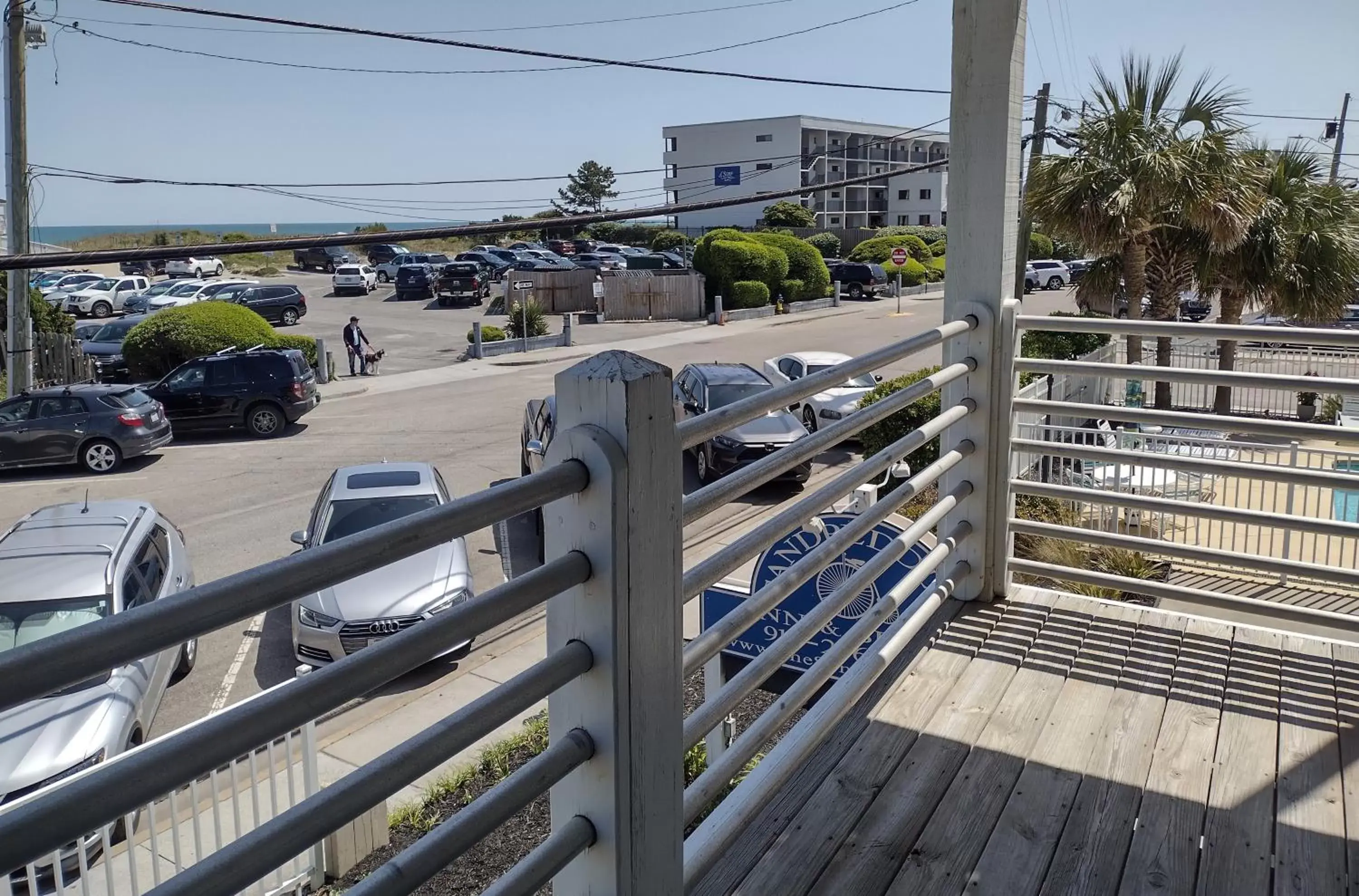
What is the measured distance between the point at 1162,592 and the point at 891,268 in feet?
163

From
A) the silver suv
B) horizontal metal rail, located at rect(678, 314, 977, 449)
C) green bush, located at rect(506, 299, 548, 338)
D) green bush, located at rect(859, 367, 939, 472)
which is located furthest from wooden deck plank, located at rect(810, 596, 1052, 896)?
green bush, located at rect(506, 299, 548, 338)

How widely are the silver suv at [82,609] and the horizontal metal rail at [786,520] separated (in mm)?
4140

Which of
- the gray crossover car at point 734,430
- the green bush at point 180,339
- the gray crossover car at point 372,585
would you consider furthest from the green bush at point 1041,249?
the gray crossover car at point 372,585

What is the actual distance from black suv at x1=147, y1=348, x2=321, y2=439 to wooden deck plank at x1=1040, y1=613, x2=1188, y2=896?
2030 cm

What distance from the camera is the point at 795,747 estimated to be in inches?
120

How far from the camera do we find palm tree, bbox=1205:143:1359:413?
18359mm

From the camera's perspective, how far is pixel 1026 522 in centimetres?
445

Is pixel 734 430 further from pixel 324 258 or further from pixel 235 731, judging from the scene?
pixel 324 258

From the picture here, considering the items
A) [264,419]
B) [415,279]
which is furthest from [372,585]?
[415,279]

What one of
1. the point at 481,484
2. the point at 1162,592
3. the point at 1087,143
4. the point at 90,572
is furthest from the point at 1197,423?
the point at 1087,143

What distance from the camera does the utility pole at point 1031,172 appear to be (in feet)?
65.1

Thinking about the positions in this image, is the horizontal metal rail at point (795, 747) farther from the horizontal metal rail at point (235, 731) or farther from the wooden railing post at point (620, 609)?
the horizontal metal rail at point (235, 731)

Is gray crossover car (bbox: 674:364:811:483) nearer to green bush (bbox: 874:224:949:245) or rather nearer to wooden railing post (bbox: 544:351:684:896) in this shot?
wooden railing post (bbox: 544:351:684:896)

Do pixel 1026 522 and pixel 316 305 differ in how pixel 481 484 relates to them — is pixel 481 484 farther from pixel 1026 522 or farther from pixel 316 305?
pixel 316 305
